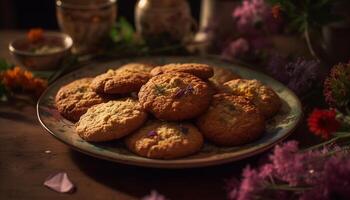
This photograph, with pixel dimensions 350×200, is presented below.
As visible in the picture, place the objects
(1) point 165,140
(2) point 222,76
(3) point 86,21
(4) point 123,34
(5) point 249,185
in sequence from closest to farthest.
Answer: (5) point 249,185
(1) point 165,140
(2) point 222,76
(3) point 86,21
(4) point 123,34

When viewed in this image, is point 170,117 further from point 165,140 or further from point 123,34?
point 123,34

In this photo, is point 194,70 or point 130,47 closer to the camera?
point 194,70

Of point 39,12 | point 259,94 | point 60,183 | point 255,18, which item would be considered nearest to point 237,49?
point 255,18

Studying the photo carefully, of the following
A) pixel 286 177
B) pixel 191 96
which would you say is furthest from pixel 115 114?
pixel 286 177

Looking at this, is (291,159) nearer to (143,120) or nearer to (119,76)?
(143,120)

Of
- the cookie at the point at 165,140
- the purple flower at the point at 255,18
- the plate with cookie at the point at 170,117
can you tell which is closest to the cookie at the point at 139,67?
the plate with cookie at the point at 170,117

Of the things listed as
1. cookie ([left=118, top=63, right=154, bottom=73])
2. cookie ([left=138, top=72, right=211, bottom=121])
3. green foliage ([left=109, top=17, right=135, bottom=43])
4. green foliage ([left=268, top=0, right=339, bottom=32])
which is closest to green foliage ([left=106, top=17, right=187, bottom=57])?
green foliage ([left=109, top=17, right=135, bottom=43])

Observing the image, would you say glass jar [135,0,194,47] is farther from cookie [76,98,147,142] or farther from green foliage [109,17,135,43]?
cookie [76,98,147,142]
